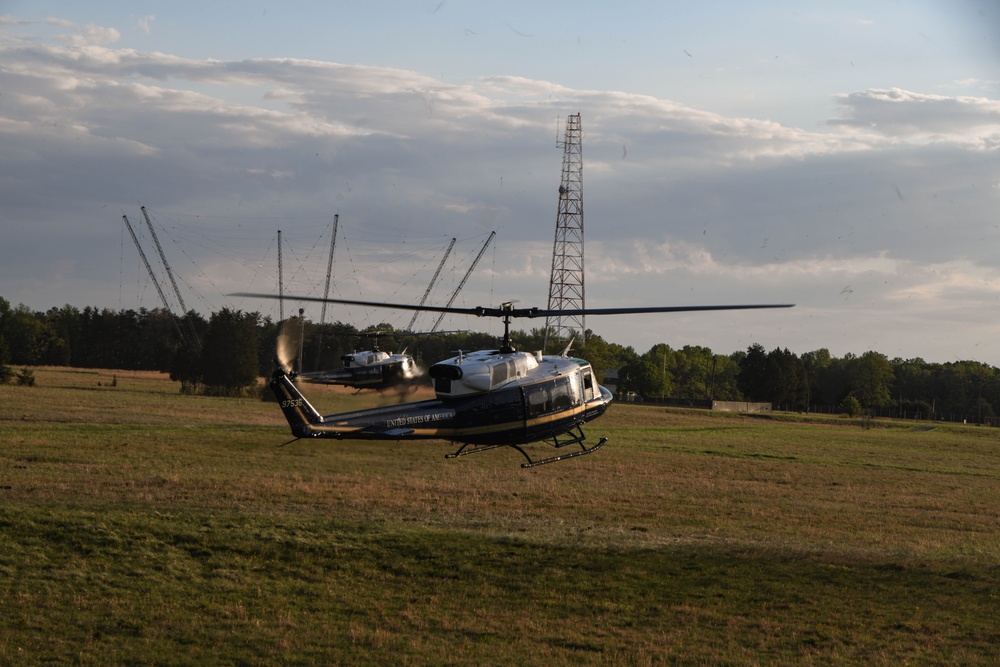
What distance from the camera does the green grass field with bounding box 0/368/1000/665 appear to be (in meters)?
32.0

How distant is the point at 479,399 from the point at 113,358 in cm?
15848

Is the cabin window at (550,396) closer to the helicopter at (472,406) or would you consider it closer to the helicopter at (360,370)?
the helicopter at (472,406)

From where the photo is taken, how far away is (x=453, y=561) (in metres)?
40.4

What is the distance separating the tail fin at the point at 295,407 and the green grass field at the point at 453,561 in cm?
172

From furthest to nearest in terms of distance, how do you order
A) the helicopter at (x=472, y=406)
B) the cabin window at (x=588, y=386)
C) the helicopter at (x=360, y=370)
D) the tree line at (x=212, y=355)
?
the tree line at (x=212, y=355) < the helicopter at (x=360, y=370) < the cabin window at (x=588, y=386) < the helicopter at (x=472, y=406)

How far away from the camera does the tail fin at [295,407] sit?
31547 mm

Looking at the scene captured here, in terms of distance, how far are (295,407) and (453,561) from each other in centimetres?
1199

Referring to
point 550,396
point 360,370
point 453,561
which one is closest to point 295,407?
point 550,396

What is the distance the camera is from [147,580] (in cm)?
3625

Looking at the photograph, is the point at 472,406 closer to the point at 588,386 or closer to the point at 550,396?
the point at 550,396

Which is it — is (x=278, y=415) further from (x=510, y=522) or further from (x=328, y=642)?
(x=328, y=642)

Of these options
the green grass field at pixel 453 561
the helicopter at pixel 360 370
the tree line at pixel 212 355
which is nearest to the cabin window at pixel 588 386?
the green grass field at pixel 453 561

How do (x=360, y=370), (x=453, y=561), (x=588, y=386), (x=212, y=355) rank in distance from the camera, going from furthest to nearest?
(x=212, y=355) < (x=360, y=370) < (x=453, y=561) < (x=588, y=386)

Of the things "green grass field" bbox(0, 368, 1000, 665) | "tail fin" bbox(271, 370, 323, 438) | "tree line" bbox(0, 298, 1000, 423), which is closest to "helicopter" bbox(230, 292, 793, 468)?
"tail fin" bbox(271, 370, 323, 438)
